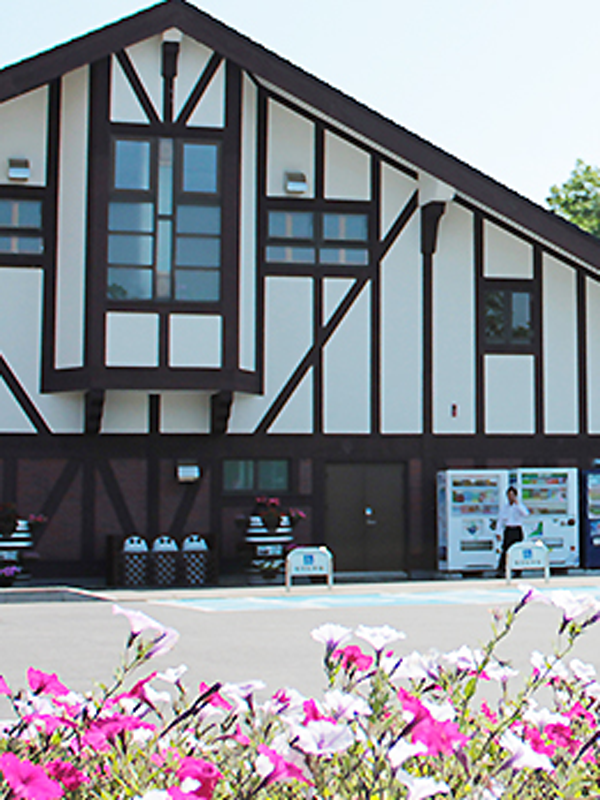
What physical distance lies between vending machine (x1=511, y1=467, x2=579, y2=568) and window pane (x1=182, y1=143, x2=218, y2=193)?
7886 millimetres

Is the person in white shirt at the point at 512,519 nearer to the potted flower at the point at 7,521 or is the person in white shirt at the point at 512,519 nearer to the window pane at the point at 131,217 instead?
the window pane at the point at 131,217

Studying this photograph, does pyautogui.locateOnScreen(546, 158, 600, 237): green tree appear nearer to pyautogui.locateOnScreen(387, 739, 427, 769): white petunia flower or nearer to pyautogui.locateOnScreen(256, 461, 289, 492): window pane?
pyautogui.locateOnScreen(256, 461, 289, 492): window pane

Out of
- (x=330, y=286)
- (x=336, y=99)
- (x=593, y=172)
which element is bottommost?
(x=330, y=286)

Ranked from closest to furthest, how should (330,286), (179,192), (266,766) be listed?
(266,766) < (179,192) < (330,286)

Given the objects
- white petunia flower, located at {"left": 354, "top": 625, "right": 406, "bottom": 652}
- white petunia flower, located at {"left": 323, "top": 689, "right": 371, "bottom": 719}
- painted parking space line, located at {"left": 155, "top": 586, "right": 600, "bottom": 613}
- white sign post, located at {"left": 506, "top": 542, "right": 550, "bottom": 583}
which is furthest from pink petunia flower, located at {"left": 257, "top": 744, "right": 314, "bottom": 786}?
white sign post, located at {"left": 506, "top": 542, "right": 550, "bottom": 583}

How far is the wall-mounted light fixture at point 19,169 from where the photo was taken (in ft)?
68.7

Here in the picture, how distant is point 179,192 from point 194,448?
4.58 m

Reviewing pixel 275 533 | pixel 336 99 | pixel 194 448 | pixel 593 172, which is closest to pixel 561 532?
pixel 275 533

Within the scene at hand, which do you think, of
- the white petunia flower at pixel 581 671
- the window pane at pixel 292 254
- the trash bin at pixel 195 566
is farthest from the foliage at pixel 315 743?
the window pane at pixel 292 254

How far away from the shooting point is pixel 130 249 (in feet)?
67.2

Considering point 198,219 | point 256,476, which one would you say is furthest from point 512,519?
point 198,219

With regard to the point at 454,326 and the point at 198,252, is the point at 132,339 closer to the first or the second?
the point at 198,252

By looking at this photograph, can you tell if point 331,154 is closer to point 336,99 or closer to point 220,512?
point 336,99

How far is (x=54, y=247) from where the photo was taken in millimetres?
21062
